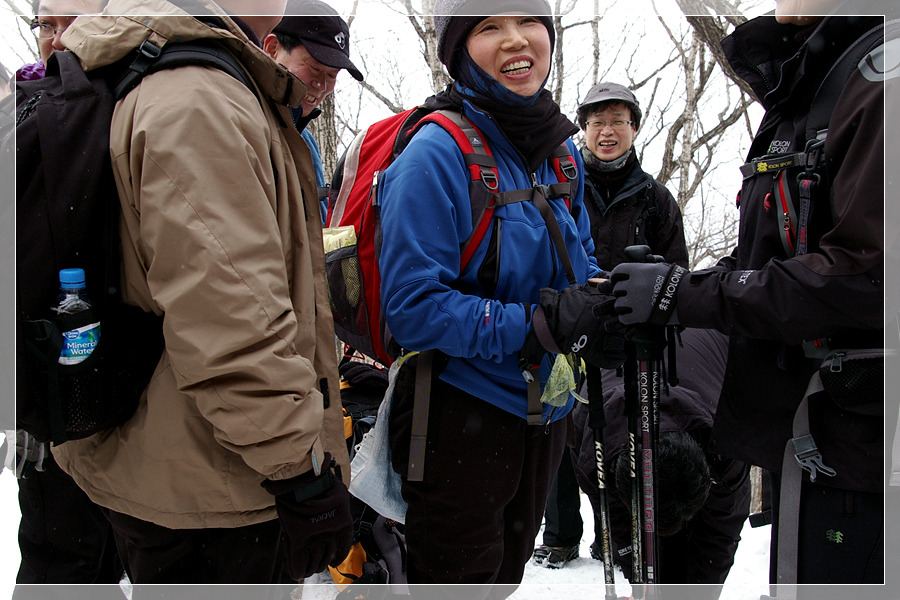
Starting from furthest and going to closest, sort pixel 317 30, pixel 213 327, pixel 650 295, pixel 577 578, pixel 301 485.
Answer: pixel 577 578
pixel 317 30
pixel 650 295
pixel 301 485
pixel 213 327

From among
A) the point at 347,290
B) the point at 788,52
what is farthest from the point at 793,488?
the point at 347,290

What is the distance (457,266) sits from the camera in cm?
217

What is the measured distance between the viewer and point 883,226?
1.69 m

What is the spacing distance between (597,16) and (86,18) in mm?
12777

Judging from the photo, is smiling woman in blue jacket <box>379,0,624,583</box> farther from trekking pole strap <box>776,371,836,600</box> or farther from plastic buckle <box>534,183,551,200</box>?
trekking pole strap <box>776,371,836,600</box>

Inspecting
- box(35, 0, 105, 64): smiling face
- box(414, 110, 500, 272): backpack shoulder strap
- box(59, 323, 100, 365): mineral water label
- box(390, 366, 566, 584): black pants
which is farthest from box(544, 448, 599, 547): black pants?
box(35, 0, 105, 64): smiling face

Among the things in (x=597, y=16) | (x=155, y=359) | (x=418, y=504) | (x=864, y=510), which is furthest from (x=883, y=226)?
(x=597, y=16)

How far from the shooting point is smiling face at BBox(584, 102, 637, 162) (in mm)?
4527

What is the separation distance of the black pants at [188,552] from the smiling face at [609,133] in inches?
147

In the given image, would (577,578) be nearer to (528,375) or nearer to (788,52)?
(528,375)

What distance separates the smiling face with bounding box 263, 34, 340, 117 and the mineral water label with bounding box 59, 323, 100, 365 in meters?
2.17

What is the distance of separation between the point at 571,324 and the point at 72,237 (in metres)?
1.47

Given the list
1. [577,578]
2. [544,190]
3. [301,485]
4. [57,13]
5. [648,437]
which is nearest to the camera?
[301,485]

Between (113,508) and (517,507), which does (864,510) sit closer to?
(517,507)
